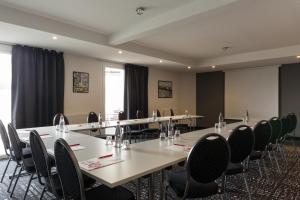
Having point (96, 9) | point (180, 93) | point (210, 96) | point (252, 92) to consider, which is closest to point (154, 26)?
point (96, 9)

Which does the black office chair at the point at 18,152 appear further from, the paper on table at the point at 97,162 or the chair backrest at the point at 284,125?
the chair backrest at the point at 284,125

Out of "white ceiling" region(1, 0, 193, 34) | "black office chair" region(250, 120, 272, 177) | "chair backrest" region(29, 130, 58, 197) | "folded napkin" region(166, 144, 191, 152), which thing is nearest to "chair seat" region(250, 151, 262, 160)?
"black office chair" region(250, 120, 272, 177)

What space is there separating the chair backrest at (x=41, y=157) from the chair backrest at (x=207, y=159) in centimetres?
113

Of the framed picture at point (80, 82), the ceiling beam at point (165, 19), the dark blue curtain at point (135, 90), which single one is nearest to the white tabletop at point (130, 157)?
the ceiling beam at point (165, 19)

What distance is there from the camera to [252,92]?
7164mm

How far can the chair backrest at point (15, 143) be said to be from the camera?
2.46 meters

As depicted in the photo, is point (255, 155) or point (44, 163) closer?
point (44, 163)

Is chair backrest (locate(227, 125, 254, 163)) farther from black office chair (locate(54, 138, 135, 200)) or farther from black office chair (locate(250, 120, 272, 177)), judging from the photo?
black office chair (locate(54, 138, 135, 200))

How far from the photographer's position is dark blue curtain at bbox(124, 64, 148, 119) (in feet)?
21.6

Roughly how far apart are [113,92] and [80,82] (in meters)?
1.22

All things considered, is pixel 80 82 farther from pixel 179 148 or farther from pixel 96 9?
pixel 179 148

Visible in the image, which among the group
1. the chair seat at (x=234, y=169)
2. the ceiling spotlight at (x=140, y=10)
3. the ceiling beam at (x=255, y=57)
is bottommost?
the chair seat at (x=234, y=169)

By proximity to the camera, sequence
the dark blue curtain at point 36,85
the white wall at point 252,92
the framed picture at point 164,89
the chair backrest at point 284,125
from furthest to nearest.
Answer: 1. the framed picture at point 164,89
2. the white wall at point 252,92
3. the dark blue curtain at point 36,85
4. the chair backrest at point 284,125

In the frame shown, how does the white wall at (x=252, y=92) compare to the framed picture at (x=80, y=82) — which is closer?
the framed picture at (x=80, y=82)
